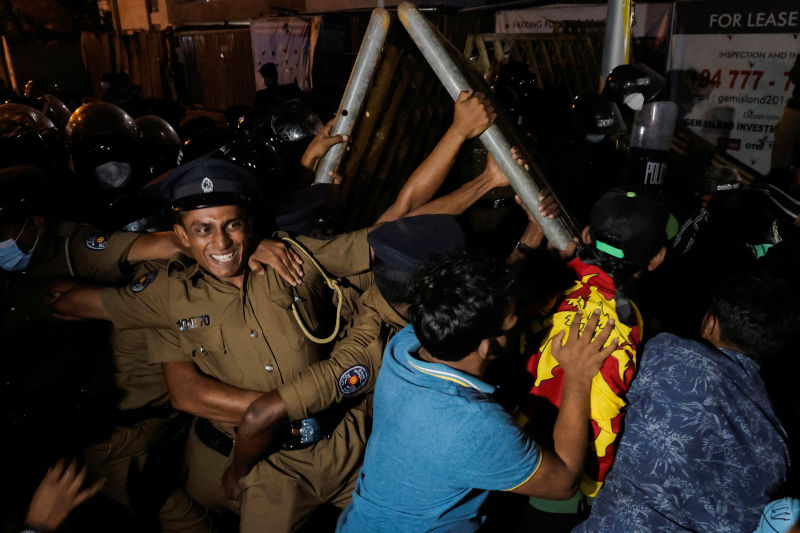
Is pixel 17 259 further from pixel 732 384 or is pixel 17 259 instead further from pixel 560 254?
pixel 732 384

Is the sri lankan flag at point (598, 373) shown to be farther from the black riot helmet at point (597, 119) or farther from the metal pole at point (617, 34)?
the metal pole at point (617, 34)

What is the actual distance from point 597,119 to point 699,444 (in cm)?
341

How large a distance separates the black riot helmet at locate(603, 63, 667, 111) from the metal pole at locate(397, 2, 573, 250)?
2801 mm

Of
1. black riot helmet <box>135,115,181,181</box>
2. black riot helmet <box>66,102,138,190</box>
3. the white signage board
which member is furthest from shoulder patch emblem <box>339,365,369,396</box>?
the white signage board

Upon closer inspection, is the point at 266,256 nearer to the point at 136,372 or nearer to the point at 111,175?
the point at 136,372

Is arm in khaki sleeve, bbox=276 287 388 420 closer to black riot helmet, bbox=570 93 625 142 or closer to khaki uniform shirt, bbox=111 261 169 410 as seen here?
khaki uniform shirt, bbox=111 261 169 410

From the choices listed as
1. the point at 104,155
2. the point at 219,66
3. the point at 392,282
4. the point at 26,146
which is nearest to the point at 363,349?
the point at 392,282

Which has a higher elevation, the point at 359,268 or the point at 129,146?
the point at 129,146

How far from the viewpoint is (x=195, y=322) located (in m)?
2.09

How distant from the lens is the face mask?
3682 millimetres

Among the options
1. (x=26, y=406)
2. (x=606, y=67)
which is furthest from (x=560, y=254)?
(x=606, y=67)

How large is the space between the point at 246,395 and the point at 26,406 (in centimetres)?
114

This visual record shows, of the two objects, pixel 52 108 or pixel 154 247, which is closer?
pixel 154 247

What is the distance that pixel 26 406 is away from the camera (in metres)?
2.34
